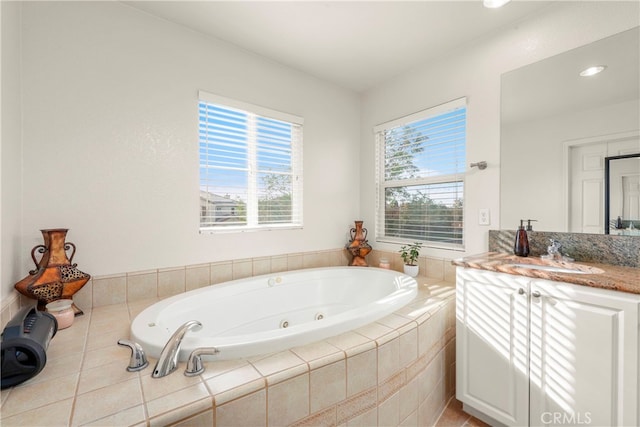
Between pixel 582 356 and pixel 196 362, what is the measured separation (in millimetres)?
1680

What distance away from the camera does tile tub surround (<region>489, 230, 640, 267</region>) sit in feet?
4.94

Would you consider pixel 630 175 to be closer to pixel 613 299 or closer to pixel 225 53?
pixel 613 299

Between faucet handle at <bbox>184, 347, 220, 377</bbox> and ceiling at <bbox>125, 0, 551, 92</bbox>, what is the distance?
200cm

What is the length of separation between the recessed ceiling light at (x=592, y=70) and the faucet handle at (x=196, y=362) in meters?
2.55

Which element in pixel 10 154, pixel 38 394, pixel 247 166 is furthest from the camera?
pixel 247 166

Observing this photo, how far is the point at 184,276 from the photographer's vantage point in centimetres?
199

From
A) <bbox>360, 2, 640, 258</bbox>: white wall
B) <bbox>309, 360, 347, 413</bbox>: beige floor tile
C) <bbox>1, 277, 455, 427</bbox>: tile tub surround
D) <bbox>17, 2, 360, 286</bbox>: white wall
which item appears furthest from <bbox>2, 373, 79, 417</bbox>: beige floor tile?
<bbox>360, 2, 640, 258</bbox>: white wall

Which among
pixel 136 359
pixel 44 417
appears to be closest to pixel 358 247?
pixel 136 359

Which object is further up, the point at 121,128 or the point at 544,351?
the point at 121,128

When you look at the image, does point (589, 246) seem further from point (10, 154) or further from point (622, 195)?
point (10, 154)

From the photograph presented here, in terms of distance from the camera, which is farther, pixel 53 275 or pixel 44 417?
pixel 53 275

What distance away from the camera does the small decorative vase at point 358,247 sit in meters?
2.86

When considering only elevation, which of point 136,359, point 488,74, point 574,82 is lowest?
point 136,359

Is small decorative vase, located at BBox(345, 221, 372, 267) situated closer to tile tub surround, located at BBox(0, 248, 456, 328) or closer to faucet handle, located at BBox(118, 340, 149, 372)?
tile tub surround, located at BBox(0, 248, 456, 328)
